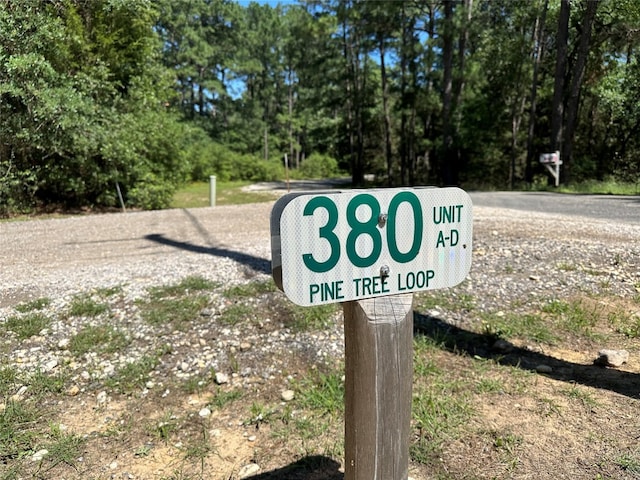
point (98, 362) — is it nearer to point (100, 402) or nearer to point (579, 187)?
point (100, 402)

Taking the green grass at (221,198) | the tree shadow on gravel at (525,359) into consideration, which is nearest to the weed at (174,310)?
the tree shadow on gravel at (525,359)

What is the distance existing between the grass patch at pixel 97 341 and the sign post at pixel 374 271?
2.47 metres

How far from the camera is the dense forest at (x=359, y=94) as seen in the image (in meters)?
10.6

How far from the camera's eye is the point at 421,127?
27.3 m

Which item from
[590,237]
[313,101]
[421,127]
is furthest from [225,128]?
[590,237]

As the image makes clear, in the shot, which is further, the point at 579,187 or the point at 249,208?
the point at 579,187

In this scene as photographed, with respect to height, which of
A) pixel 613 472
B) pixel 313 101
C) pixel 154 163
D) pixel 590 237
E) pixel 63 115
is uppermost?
pixel 313 101

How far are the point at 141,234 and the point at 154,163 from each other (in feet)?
21.5

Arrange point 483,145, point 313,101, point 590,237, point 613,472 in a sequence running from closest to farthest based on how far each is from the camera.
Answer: point 613,472
point 590,237
point 483,145
point 313,101

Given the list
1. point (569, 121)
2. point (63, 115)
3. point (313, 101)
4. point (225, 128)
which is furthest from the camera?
point (225, 128)

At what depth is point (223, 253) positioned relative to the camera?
6.08 meters

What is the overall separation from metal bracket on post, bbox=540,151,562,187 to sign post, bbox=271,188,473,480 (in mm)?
15111

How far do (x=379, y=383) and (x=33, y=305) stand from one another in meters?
3.89

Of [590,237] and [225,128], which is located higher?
[225,128]
